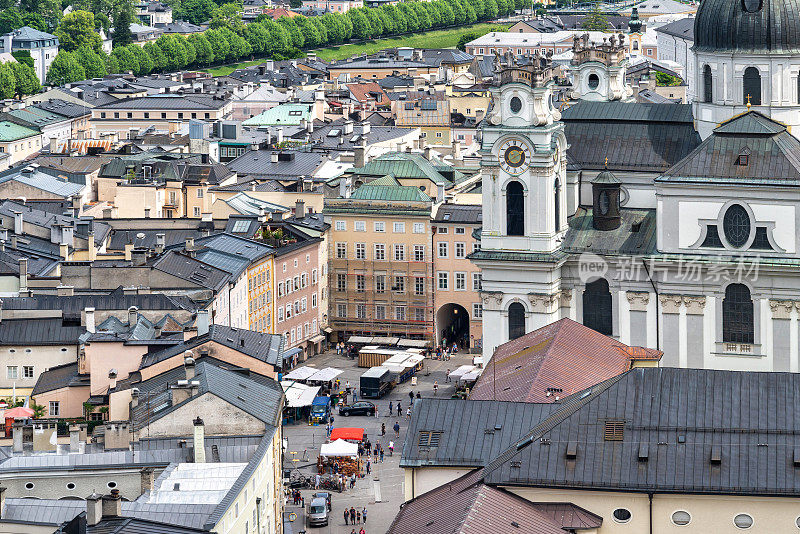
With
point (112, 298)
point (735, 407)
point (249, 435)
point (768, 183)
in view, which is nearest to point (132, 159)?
point (112, 298)

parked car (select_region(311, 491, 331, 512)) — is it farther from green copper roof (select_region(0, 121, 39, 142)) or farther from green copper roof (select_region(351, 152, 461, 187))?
green copper roof (select_region(0, 121, 39, 142))

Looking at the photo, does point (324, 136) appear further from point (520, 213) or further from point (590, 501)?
point (590, 501)

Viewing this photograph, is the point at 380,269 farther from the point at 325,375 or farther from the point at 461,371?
the point at 461,371

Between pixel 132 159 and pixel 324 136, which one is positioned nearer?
pixel 132 159

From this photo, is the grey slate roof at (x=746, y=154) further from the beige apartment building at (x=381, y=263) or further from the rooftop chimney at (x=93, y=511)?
the rooftop chimney at (x=93, y=511)

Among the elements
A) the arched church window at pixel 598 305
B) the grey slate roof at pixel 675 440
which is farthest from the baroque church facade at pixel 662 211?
the grey slate roof at pixel 675 440

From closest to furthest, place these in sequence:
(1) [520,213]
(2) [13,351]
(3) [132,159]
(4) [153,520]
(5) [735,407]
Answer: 1. (4) [153,520]
2. (5) [735,407]
3. (2) [13,351]
4. (1) [520,213]
5. (3) [132,159]
